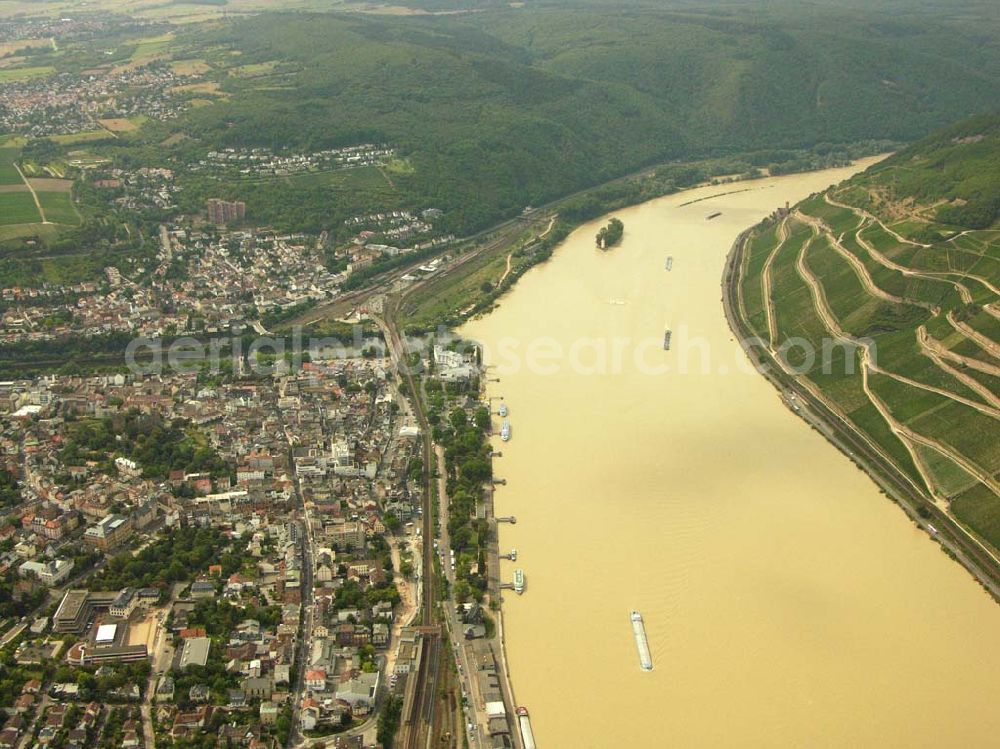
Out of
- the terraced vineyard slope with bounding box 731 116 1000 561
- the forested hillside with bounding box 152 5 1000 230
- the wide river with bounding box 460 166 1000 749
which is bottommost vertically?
the wide river with bounding box 460 166 1000 749

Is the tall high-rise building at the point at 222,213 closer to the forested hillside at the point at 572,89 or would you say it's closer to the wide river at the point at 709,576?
the forested hillside at the point at 572,89

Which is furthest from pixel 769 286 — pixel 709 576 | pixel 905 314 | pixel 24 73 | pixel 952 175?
pixel 24 73

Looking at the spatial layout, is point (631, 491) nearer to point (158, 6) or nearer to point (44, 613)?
point (44, 613)

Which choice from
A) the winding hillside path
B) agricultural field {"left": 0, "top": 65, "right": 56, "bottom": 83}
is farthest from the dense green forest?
agricultural field {"left": 0, "top": 65, "right": 56, "bottom": 83}

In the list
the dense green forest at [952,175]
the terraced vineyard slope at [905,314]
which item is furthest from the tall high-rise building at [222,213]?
the dense green forest at [952,175]

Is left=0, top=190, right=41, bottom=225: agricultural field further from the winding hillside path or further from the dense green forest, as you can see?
the dense green forest

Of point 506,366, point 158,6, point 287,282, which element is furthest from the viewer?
point 158,6

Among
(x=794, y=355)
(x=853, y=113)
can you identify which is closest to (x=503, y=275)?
(x=794, y=355)
